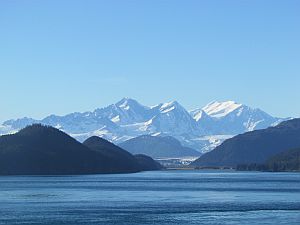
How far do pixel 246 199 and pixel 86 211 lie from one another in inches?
1752

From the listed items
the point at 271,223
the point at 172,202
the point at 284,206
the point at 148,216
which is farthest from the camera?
the point at 172,202

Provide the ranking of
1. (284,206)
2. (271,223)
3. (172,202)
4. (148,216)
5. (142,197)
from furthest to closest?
(142,197) → (172,202) → (284,206) → (148,216) → (271,223)

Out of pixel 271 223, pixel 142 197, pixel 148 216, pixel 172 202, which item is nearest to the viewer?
pixel 271 223

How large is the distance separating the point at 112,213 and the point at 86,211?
5.72 metres

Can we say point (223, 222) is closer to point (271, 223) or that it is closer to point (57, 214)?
point (271, 223)

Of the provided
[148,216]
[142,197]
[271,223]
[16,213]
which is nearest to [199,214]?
[148,216]

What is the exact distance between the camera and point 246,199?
596 ft

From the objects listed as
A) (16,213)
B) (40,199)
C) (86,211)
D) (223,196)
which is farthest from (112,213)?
(223,196)

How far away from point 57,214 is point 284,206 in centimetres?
4349

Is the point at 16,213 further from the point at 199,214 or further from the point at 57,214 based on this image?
the point at 199,214

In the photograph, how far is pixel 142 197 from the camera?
620 ft

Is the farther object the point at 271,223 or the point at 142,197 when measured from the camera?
the point at 142,197

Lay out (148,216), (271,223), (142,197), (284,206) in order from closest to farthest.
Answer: (271,223)
(148,216)
(284,206)
(142,197)

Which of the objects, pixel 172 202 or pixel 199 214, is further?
pixel 172 202
